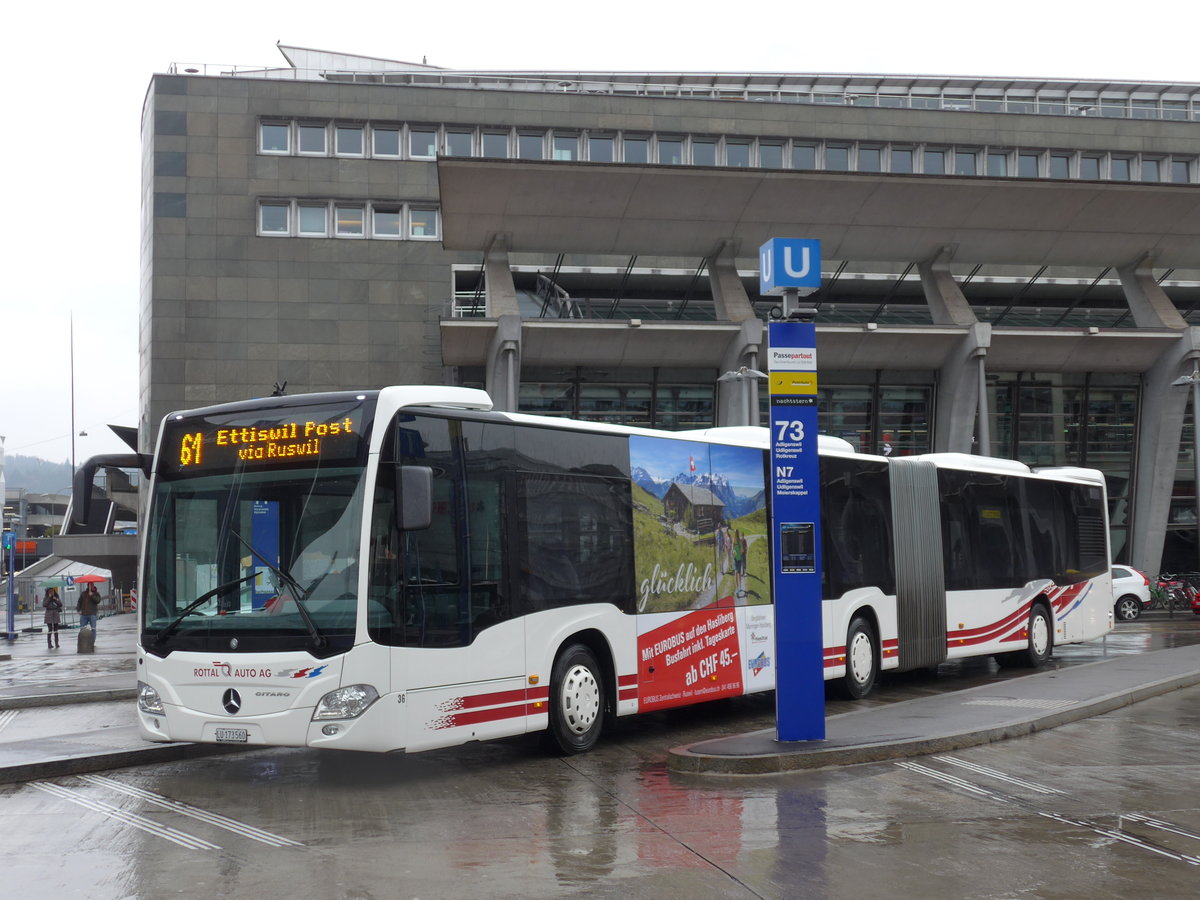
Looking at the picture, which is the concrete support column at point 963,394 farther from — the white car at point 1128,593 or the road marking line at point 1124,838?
the road marking line at point 1124,838

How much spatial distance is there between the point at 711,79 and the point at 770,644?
171 feet

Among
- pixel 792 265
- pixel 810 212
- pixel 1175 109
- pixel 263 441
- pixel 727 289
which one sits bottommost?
pixel 263 441

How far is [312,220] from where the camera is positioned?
46.7 m

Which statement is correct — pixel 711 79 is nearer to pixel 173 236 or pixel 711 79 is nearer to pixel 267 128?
pixel 267 128

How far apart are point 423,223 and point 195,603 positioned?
3874 cm

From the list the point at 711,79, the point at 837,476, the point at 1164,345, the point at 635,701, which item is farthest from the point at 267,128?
the point at 635,701

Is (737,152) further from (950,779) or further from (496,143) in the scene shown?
(950,779)

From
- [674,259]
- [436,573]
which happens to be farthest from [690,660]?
[674,259]

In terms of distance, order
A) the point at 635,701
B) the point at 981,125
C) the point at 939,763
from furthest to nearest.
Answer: the point at 981,125
the point at 635,701
the point at 939,763

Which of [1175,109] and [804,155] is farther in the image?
[1175,109]

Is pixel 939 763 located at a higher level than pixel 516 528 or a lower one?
lower

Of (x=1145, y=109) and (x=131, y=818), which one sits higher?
(x=1145, y=109)

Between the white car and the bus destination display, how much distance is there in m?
31.5

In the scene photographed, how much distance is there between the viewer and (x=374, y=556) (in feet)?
31.1
